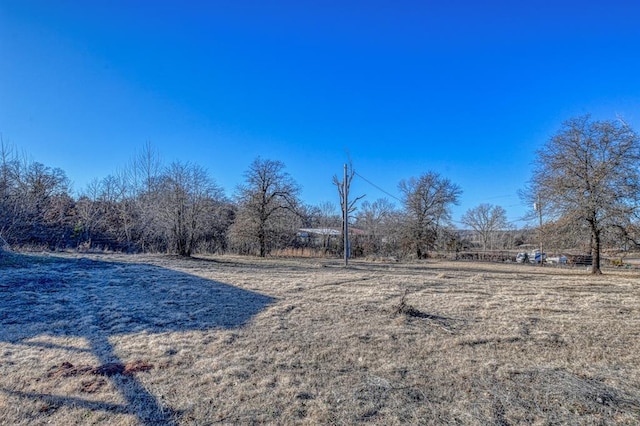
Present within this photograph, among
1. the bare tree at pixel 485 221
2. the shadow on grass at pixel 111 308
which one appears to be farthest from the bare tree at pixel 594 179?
the bare tree at pixel 485 221

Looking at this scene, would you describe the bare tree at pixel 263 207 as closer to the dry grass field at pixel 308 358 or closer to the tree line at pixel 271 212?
the tree line at pixel 271 212

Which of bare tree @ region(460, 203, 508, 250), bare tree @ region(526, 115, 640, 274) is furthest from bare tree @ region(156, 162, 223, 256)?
bare tree @ region(460, 203, 508, 250)

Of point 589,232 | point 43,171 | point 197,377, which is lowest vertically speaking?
point 197,377

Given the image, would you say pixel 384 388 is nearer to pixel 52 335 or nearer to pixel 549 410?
pixel 549 410

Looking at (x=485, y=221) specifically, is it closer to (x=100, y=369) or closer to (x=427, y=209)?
(x=427, y=209)

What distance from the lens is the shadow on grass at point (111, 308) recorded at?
8.36 feet

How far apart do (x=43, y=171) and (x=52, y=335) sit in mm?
23483

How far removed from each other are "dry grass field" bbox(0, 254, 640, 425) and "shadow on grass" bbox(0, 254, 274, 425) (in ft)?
0.08

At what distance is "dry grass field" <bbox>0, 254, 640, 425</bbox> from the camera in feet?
7.63

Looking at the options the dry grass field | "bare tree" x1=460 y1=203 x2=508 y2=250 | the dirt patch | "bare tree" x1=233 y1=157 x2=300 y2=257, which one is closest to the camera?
the dry grass field

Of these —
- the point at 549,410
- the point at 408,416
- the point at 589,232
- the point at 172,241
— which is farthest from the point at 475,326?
the point at 172,241

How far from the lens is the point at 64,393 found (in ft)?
8.19

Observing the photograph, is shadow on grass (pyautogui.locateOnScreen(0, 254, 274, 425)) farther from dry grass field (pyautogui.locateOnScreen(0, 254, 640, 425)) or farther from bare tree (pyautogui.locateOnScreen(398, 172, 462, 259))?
bare tree (pyautogui.locateOnScreen(398, 172, 462, 259))

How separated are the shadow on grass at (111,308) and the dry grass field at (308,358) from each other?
25 mm
